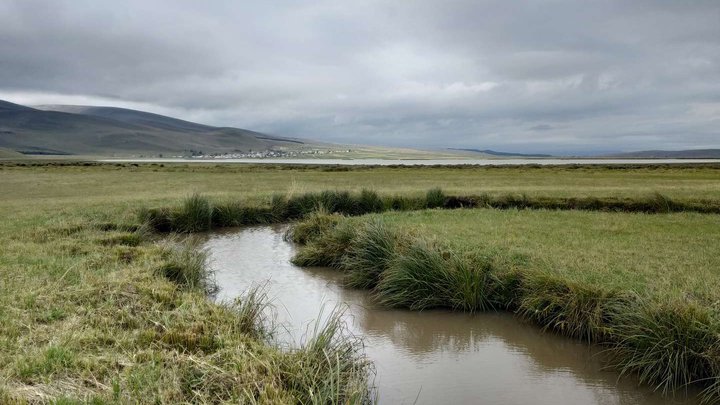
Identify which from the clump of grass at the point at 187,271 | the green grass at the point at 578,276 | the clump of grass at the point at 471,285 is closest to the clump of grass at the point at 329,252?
the green grass at the point at 578,276

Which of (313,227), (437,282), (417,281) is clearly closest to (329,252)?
(313,227)

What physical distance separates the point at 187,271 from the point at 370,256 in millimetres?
4530

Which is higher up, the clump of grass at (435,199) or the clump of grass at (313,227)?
the clump of grass at (435,199)

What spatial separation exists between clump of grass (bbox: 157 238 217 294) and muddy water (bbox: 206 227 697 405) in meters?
0.57

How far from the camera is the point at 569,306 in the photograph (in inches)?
392

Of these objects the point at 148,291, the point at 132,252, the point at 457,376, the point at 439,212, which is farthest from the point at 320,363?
the point at 439,212

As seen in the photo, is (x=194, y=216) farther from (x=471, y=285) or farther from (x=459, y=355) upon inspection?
(x=459, y=355)

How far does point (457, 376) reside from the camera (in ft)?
27.4

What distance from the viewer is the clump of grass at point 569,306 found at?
9484 millimetres

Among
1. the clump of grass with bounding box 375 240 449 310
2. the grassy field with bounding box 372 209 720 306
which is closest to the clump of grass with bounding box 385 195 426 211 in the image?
the grassy field with bounding box 372 209 720 306

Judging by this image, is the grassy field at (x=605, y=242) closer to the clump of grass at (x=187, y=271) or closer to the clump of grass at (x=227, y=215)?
the clump of grass at (x=187, y=271)

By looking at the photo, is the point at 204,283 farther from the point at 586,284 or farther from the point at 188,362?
the point at 586,284

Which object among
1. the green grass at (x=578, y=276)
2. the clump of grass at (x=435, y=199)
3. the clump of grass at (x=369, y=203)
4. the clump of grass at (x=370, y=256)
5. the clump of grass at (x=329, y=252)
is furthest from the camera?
the clump of grass at (x=435, y=199)

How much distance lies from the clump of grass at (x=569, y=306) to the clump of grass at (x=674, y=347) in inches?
28.2
